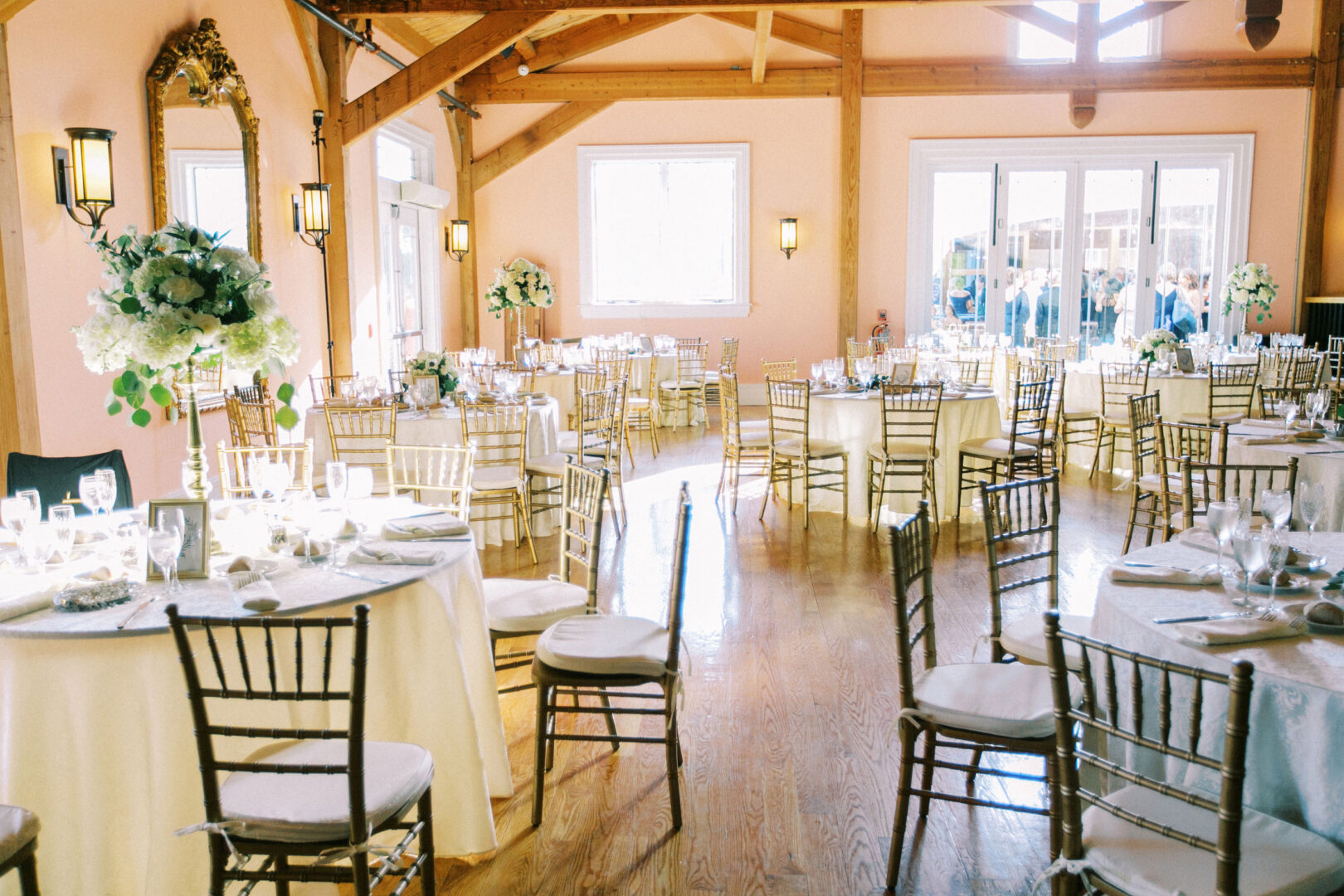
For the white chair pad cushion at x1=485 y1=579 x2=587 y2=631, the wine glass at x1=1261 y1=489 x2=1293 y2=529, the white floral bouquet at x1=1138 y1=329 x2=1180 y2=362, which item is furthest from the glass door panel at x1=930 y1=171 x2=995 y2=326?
the wine glass at x1=1261 y1=489 x2=1293 y2=529

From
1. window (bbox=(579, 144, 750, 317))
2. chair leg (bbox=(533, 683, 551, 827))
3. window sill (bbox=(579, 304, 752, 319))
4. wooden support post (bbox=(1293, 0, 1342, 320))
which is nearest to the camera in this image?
chair leg (bbox=(533, 683, 551, 827))

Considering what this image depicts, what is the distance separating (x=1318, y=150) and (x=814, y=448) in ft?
28.7

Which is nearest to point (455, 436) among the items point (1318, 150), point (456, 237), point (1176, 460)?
point (1176, 460)

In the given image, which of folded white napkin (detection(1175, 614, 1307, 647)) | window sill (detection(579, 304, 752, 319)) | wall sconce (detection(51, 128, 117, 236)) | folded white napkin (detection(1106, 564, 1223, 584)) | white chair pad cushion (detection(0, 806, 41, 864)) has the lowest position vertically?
white chair pad cushion (detection(0, 806, 41, 864))

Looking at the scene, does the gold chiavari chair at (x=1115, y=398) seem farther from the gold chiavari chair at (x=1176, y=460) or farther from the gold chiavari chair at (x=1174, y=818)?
the gold chiavari chair at (x=1174, y=818)

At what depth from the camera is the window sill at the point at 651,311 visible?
41.9 ft

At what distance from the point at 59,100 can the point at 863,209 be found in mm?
8982

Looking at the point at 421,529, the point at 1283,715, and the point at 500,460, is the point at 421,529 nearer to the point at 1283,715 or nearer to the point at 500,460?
the point at 1283,715

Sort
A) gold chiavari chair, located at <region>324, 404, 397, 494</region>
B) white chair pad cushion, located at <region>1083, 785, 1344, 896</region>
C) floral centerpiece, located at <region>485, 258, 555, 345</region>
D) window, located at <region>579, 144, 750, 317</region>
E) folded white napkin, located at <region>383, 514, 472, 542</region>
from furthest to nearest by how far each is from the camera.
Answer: window, located at <region>579, 144, 750, 317</region> → floral centerpiece, located at <region>485, 258, 555, 345</region> → gold chiavari chair, located at <region>324, 404, 397, 494</region> → folded white napkin, located at <region>383, 514, 472, 542</region> → white chair pad cushion, located at <region>1083, 785, 1344, 896</region>

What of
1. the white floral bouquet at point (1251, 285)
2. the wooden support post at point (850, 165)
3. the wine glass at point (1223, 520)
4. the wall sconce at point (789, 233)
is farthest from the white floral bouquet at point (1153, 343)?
the wine glass at point (1223, 520)

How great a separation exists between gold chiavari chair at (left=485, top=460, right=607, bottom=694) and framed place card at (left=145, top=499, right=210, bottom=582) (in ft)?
2.85

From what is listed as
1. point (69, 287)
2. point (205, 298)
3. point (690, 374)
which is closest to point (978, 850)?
point (205, 298)

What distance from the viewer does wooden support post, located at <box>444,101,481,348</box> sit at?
40.2ft

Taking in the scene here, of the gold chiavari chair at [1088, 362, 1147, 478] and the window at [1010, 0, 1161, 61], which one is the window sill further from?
the gold chiavari chair at [1088, 362, 1147, 478]
